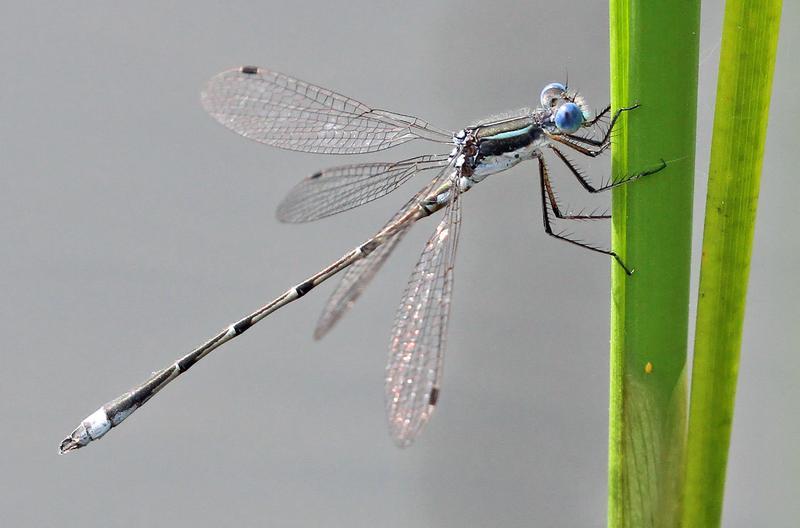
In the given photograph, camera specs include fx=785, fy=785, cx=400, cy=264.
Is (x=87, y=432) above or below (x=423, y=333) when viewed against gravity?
above

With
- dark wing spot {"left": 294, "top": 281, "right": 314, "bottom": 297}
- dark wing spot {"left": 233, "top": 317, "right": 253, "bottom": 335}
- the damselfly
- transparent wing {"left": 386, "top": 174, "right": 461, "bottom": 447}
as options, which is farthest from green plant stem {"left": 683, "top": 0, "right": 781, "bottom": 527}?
dark wing spot {"left": 233, "top": 317, "right": 253, "bottom": 335}

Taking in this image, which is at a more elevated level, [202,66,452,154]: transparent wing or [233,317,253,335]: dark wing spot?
[202,66,452,154]: transparent wing

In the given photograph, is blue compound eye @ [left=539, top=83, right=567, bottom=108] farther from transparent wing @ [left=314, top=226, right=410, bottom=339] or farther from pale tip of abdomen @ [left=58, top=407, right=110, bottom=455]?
pale tip of abdomen @ [left=58, top=407, right=110, bottom=455]

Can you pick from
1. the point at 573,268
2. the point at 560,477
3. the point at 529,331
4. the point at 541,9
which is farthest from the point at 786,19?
the point at 560,477

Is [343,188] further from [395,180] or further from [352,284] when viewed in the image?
[352,284]

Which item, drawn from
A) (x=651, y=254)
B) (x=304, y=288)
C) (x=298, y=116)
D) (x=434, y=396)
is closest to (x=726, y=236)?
(x=651, y=254)

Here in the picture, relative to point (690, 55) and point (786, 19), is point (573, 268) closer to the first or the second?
point (786, 19)
